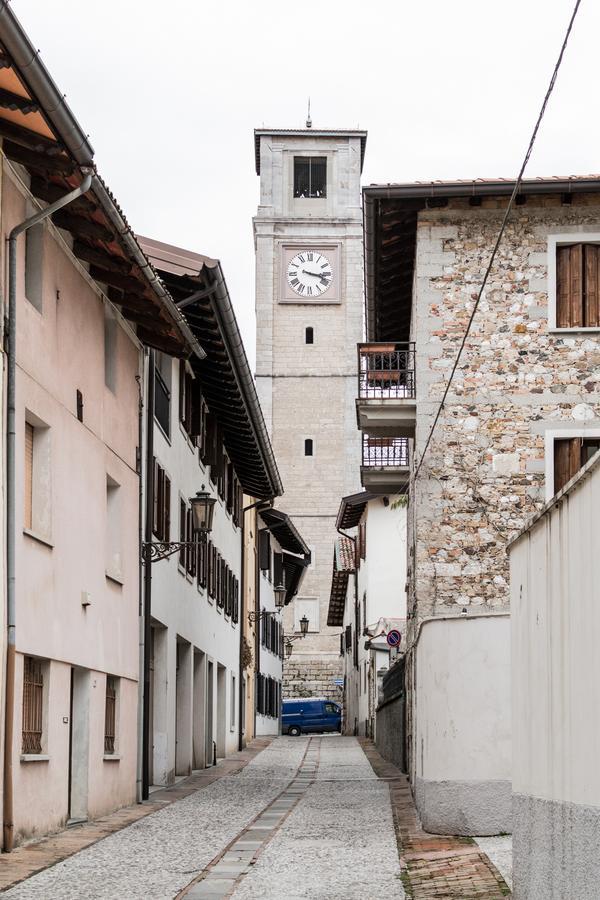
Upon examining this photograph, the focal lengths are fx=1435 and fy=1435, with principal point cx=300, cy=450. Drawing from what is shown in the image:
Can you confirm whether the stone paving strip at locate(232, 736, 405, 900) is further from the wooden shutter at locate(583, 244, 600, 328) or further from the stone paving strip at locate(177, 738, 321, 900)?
the wooden shutter at locate(583, 244, 600, 328)

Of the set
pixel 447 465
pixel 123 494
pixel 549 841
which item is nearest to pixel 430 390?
pixel 447 465

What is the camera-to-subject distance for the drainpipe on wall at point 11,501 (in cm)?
1128

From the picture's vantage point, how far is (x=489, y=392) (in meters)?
19.4

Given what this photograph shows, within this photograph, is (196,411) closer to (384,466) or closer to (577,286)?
(384,466)

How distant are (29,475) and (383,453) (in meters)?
15.5

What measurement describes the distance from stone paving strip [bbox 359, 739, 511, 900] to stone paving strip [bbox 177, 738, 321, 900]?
3.90 feet

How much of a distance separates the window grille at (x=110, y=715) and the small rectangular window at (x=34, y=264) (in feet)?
17.1

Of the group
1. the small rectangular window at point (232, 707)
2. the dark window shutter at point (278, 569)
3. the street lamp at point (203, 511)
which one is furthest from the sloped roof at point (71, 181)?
the dark window shutter at point (278, 569)

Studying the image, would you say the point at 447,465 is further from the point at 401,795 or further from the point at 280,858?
the point at 280,858

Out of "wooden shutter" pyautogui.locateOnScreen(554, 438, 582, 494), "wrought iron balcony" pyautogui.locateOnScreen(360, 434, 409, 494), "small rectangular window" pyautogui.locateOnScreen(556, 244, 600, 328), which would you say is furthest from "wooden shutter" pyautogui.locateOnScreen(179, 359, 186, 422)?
"wooden shutter" pyautogui.locateOnScreen(554, 438, 582, 494)

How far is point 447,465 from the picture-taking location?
63.3 feet

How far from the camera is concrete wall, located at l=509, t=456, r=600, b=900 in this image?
19.2 ft

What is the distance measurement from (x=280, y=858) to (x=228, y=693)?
20.6m

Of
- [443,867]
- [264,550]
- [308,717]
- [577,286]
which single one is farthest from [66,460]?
[308,717]
